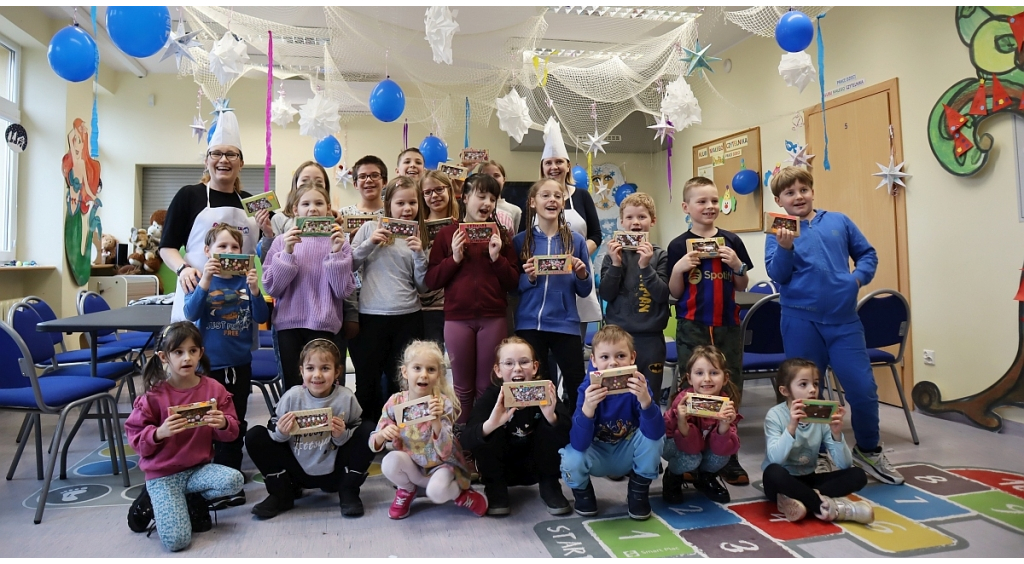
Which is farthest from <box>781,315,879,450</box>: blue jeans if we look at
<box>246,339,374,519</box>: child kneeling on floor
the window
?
the window

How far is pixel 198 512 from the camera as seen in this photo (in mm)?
2172

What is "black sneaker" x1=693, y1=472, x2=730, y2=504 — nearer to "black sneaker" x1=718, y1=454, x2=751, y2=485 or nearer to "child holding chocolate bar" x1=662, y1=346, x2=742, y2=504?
"child holding chocolate bar" x1=662, y1=346, x2=742, y2=504

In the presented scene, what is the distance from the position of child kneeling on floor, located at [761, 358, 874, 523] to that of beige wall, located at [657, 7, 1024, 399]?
6.88 ft

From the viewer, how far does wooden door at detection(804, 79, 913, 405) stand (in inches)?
167

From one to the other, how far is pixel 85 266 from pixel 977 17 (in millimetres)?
7705

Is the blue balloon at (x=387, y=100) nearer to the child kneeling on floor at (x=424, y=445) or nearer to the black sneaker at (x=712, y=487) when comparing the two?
the child kneeling on floor at (x=424, y=445)

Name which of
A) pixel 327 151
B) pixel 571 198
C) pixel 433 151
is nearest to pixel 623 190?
pixel 433 151

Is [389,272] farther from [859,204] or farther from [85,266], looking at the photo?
[85,266]

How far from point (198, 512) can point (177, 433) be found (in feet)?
0.98

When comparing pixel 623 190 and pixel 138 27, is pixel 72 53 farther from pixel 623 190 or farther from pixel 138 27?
pixel 623 190

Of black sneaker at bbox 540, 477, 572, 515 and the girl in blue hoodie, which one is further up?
the girl in blue hoodie

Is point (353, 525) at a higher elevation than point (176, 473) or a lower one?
lower

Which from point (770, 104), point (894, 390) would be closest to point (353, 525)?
point (894, 390)

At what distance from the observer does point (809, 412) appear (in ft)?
7.36
